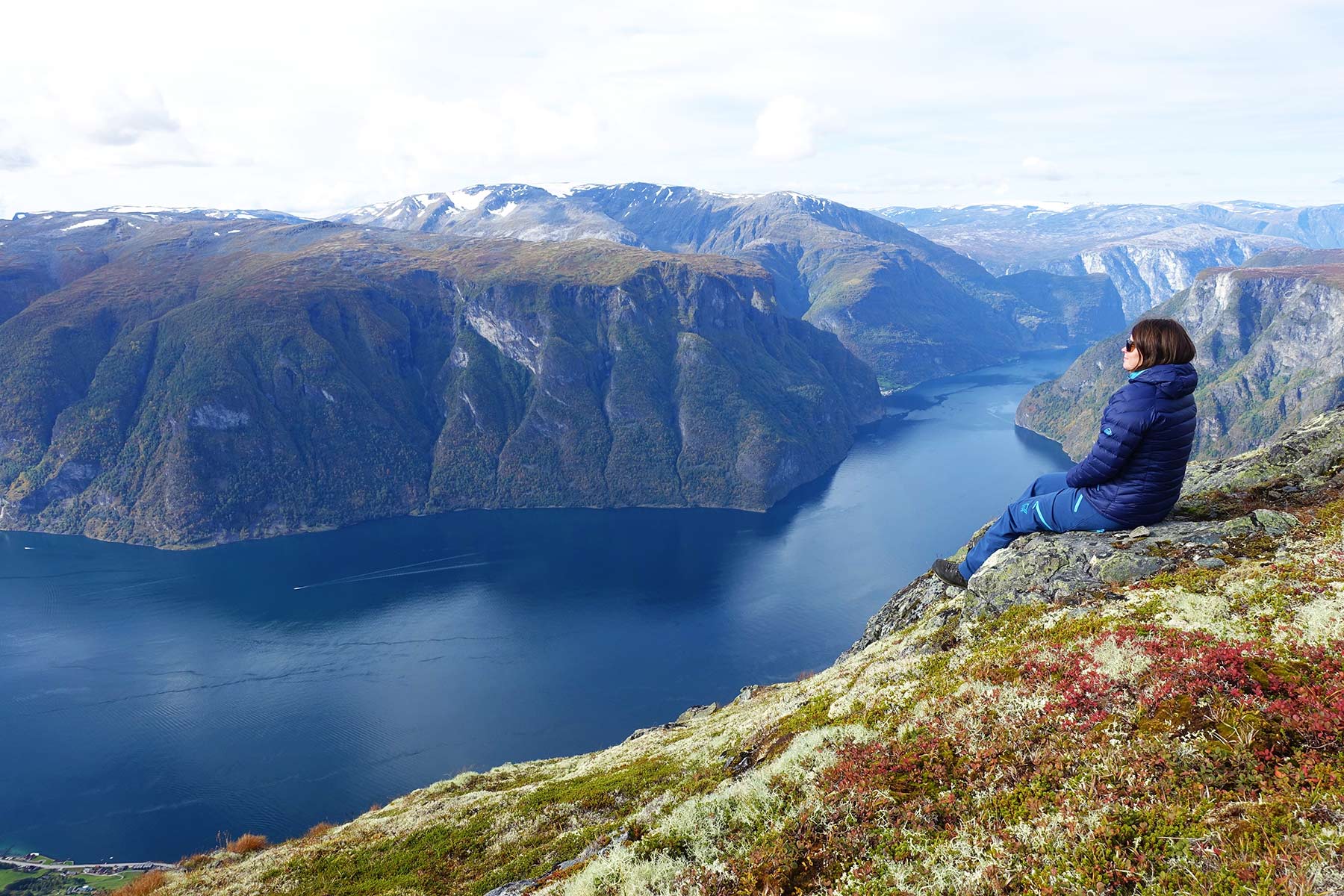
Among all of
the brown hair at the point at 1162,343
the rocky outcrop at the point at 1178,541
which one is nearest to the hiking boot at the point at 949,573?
the rocky outcrop at the point at 1178,541

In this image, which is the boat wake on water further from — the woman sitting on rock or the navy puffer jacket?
the navy puffer jacket

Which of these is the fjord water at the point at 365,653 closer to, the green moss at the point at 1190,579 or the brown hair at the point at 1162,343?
the green moss at the point at 1190,579

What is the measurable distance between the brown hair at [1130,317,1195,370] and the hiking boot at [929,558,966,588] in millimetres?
7610

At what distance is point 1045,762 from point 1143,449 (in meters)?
7.38

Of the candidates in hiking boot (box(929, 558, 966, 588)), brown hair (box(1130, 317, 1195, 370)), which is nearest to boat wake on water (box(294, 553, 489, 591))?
hiking boot (box(929, 558, 966, 588))

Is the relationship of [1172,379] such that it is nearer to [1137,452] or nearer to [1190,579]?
[1137,452]

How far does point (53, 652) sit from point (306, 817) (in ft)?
276

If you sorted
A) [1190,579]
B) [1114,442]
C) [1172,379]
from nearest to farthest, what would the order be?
[1172,379], [1190,579], [1114,442]

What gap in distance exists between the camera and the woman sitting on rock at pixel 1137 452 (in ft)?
40.6

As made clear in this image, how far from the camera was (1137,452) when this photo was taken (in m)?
13.3

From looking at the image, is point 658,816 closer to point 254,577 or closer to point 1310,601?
point 1310,601

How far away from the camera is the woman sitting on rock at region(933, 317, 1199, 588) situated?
12.4m

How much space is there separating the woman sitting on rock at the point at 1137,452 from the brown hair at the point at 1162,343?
0.01 m

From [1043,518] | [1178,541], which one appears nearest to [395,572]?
[1043,518]
